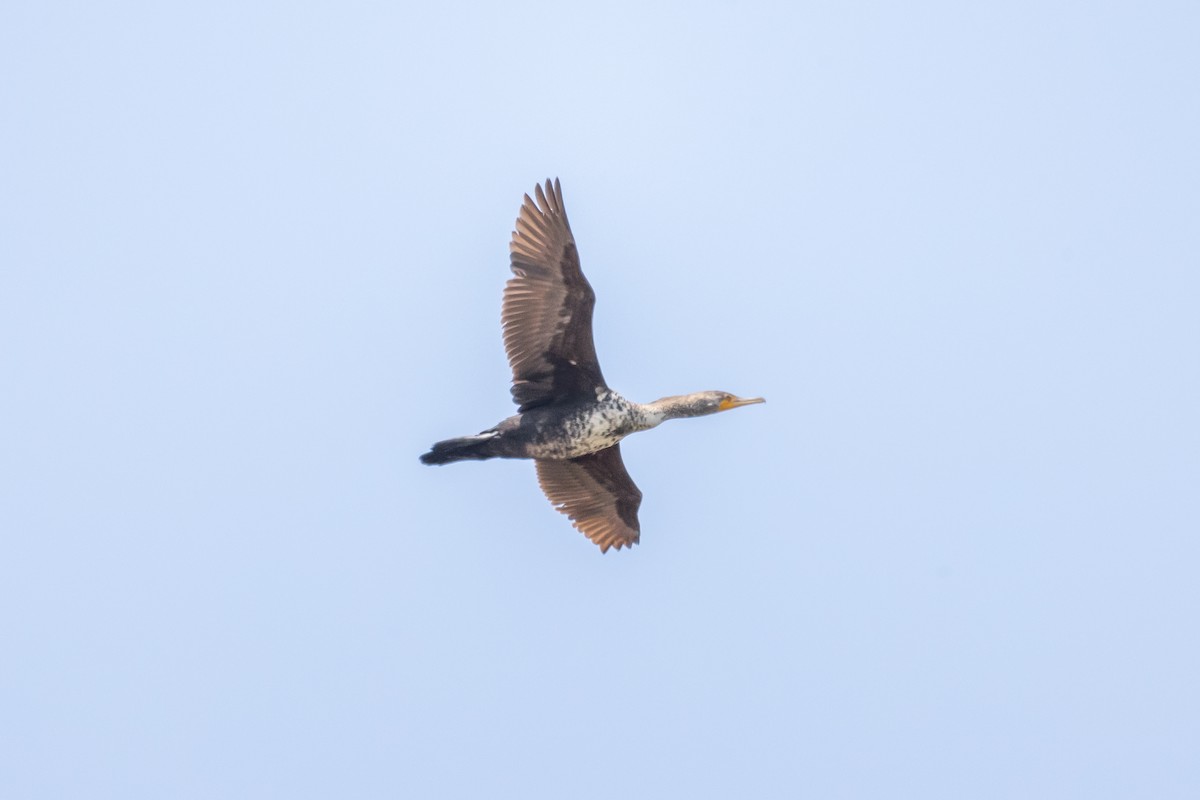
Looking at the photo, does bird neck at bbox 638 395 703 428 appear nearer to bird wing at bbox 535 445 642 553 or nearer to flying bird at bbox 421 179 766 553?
flying bird at bbox 421 179 766 553

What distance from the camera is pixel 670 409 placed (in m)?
18.5

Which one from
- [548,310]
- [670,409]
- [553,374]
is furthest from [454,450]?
[670,409]

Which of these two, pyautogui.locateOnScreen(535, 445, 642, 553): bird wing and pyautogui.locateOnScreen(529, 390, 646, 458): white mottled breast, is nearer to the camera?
pyautogui.locateOnScreen(529, 390, 646, 458): white mottled breast

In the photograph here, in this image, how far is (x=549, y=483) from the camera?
1945cm

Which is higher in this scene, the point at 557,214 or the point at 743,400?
the point at 557,214

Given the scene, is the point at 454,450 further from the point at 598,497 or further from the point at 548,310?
the point at 598,497

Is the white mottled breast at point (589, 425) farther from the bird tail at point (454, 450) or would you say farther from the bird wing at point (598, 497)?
the bird wing at point (598, 497)

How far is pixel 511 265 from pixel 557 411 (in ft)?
5.29

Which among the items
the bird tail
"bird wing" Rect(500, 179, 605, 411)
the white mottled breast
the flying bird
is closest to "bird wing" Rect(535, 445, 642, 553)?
the flying bird

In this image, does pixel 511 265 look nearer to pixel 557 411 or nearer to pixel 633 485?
pixel 557 411

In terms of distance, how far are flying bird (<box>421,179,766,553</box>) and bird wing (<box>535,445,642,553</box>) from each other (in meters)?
0.39

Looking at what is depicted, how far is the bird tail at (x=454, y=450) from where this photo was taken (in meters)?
17.7

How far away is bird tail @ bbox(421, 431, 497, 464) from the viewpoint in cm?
1770

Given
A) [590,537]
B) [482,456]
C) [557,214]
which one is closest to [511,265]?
[557,214]
